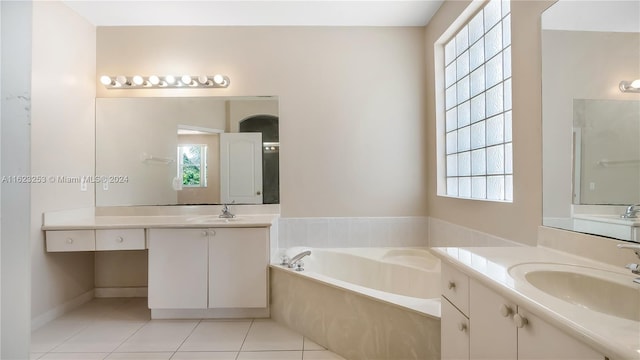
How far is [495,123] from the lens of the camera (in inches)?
78.2

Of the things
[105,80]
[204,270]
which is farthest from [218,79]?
[204,270]

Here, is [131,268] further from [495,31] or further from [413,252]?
[495,31]

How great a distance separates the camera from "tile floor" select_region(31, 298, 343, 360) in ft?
6.15

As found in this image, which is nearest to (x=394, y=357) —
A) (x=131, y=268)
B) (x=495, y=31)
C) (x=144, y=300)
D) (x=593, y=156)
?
(x=593, y=156)

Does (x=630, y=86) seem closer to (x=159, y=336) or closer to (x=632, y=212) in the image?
(x=632, y=212)

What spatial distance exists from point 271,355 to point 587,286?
1.63m

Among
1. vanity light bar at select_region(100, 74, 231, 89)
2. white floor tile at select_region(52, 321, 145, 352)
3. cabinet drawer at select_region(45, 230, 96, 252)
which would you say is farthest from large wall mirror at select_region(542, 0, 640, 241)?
cabinet drawer at select_region(45, 230, 96, 252)

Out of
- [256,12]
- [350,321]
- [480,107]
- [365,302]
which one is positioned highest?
[256,12]

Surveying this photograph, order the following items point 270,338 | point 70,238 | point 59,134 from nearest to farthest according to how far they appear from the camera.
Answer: point 270,338 < point 70,238 < point 59,134

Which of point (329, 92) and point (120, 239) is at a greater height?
point (329, 92)

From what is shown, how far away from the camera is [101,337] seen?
2100 millimetres

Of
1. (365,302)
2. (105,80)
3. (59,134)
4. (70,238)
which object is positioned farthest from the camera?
(105,80)

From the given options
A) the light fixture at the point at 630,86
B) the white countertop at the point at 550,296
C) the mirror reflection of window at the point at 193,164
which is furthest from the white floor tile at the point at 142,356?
the light fixture at the point at 630,86

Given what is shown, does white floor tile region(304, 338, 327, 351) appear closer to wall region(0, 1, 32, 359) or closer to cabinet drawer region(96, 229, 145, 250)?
cabinet drawer region(96, 229, 145, 250)
